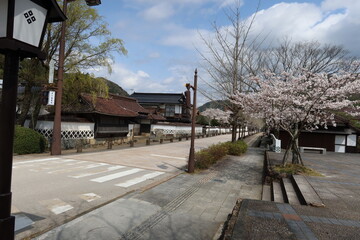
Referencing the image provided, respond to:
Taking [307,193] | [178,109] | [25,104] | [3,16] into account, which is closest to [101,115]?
[25,104]

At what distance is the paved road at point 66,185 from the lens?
18.3ft

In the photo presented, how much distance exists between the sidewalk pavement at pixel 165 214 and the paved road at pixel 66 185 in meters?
0.54

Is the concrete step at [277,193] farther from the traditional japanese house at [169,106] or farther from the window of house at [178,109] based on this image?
the window of house at [178,109]

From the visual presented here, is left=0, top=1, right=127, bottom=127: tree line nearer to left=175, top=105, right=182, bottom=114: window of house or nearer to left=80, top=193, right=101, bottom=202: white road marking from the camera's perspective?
left=80, top=193, right=101, bottom=202: white road marking

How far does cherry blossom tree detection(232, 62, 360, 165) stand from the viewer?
29.4 feet

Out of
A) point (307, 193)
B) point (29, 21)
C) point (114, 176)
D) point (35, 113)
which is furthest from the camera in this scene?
point (35, 113)

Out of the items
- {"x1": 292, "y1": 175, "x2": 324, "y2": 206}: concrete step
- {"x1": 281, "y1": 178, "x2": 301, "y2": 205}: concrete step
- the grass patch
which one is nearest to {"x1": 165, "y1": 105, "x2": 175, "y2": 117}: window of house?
the grass patch

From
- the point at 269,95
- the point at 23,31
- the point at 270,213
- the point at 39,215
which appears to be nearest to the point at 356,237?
the point at 270,213

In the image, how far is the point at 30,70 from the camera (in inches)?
610

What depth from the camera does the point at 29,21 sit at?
2.49 metres

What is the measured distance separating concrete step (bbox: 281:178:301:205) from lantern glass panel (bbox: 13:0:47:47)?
21.5ft

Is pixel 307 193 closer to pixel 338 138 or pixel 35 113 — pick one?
pixel 35 113

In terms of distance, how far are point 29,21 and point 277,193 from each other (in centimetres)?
786

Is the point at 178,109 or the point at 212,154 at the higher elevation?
the point at 178,109
